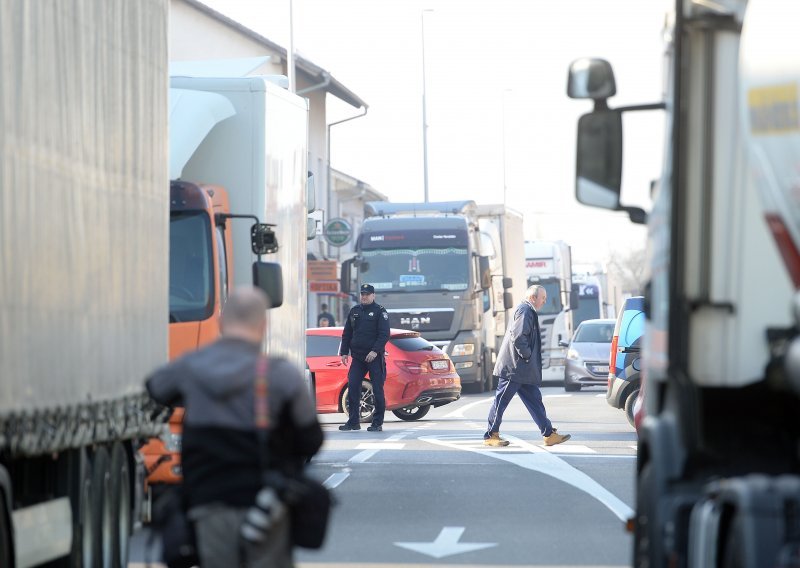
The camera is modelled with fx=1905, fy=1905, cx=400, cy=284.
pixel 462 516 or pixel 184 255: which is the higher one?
pixel 184 255

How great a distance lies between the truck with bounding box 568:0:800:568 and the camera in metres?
7.09

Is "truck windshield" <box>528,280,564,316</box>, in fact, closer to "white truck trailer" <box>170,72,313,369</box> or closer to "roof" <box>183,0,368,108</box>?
"roof" <box>183,0,368,108</box>

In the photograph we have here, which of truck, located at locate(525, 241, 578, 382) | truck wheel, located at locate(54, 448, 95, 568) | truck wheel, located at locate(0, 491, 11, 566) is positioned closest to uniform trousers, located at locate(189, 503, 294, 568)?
truck wheel, located at locate(0, 491, 11, 566)

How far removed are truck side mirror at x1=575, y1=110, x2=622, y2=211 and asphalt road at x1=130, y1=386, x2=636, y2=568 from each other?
12.0ft

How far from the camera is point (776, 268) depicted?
23.6ft

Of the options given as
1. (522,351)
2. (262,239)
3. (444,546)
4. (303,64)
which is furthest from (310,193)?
(303,64)

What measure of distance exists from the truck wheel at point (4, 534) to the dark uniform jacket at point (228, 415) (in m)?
1.39

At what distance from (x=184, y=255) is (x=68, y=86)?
562 centimetres

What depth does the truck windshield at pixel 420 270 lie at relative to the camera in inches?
1474

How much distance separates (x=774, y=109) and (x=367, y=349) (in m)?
Answer: 17.3

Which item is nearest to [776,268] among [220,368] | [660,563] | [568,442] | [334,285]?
[660,563]

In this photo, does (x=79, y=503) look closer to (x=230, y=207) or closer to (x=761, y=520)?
(x=761, y=520)

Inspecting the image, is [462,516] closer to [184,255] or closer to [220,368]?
[184,255]

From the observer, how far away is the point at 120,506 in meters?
10.7
